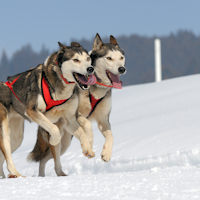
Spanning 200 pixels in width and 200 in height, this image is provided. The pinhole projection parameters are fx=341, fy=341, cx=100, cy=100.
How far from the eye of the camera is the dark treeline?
5241 cm

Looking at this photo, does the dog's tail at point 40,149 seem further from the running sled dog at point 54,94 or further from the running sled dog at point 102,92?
the running sled dog at point 54,94

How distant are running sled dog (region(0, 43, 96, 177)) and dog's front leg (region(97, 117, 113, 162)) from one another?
0.25 meters

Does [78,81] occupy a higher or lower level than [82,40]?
higher

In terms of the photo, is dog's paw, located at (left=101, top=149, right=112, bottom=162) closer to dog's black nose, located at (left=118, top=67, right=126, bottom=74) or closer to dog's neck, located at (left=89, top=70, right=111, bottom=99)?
dog's neck, located at (left=89, top=70, right=111, bottom=99)

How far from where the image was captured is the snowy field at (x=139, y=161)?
2.75 meters

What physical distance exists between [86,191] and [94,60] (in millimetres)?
1787

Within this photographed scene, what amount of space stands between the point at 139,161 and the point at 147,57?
5583 cm

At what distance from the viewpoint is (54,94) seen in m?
3.80

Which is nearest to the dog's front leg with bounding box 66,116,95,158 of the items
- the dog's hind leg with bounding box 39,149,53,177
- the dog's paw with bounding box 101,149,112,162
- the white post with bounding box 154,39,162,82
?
the dog's paw with bounding box 101,149,112,162

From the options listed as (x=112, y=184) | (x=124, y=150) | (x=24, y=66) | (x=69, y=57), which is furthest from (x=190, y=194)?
(x=24, y=66)

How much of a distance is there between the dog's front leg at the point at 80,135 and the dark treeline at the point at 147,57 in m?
45.6

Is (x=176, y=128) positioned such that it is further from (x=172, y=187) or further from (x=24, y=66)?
(x=24, y=66)

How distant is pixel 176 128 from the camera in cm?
604

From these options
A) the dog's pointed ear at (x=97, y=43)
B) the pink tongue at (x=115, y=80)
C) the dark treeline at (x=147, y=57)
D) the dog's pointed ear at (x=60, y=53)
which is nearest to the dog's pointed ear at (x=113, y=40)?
the dog's pointed ear at (x=97, y=43)
